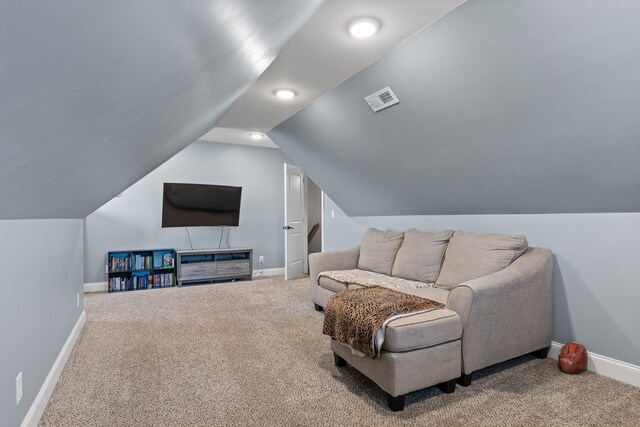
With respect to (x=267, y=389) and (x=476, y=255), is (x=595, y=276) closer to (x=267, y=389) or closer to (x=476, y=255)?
(x=476, y=255)

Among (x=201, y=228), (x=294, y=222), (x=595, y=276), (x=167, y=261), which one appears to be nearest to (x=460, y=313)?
(x=595, y=276)

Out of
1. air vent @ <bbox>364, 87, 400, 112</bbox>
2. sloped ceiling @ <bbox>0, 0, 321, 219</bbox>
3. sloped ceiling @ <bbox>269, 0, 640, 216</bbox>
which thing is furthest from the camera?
air vent @ <bbox>364, 87, 400, 112</bbox>

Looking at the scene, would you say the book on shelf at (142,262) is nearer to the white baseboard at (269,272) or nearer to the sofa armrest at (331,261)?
the white baseboard at (269,272)

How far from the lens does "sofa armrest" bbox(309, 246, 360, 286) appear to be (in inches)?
159

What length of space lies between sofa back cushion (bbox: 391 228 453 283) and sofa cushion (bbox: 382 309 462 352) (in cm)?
105

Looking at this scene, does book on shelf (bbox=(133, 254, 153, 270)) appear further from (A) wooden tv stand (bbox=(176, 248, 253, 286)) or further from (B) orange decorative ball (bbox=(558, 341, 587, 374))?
(B) orange decorative ball (bbox=(558, 341, 587, 374))

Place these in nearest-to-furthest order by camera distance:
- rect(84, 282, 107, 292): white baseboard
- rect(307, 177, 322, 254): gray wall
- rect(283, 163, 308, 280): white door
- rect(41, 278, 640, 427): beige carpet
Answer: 1. rect(41, 278, 640, 427): beige carpet
2. rect(84, 282, 107, 292): white baseboard
3. rect(283, 163, 308, 280): white door
4. rect(307, 177, 322, 254): gray wall

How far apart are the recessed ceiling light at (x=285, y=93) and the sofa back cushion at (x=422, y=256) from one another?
1.80m

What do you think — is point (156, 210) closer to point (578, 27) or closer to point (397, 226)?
point (397, 226)

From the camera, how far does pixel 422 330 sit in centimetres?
203

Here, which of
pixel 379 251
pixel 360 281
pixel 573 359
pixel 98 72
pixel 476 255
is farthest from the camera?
pixel 379 251

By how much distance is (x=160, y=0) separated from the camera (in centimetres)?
78

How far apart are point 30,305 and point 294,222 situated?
419cm

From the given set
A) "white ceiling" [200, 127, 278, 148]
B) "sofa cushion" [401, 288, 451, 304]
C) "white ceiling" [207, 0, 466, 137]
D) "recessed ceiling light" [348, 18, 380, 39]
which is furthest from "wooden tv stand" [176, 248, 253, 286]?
"recessed ceiling light" [348, 18, 380, 39]
